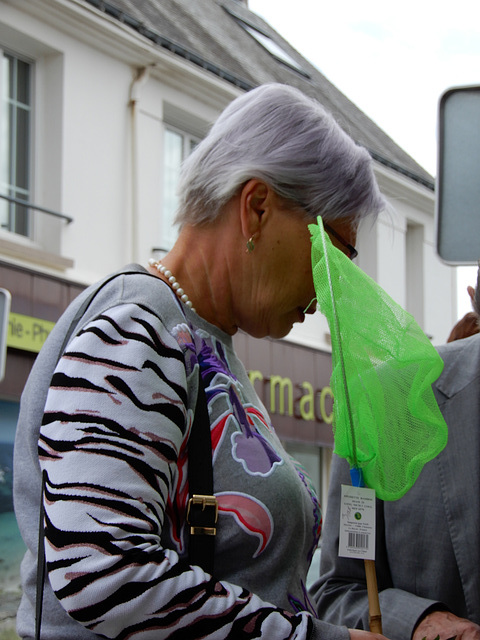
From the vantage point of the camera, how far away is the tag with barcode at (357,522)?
1.79 m

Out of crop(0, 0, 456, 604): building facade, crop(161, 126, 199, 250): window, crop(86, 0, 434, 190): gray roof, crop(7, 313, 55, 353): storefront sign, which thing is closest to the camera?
crop(7, 313, 55, 353): storefront sign

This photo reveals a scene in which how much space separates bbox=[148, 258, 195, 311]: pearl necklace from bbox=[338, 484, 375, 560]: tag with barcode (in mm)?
452

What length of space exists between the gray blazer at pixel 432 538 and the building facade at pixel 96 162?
20.7 ft

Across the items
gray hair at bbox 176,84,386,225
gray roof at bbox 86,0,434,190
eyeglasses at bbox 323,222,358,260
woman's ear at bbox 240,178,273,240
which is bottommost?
eyeglasses at bbox 323,222,358,260

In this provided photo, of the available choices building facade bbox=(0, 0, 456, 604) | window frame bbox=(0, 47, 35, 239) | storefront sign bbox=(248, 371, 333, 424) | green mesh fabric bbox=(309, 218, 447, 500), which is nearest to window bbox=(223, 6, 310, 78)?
building facade bbox=(0, 0, 456, 604)

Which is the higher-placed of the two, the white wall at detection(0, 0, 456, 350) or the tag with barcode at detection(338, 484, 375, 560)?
the white wall at detection(0, 0, 456, 350)

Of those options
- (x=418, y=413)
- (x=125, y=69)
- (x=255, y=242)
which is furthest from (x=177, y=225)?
(x=125, y=69)

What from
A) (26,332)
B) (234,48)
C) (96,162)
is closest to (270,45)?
(234,48)

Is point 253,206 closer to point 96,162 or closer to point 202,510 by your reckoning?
point 202,510

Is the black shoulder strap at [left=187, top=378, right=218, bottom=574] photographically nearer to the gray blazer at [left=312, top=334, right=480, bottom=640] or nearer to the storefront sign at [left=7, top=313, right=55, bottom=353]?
the gray blazer at [left=312, top=334, right=480, bottom=640]

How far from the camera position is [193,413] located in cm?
167

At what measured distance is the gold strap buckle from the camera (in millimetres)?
1619

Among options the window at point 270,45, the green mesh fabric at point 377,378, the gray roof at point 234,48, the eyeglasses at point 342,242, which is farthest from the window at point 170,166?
the green mesh fabric at point 377,378

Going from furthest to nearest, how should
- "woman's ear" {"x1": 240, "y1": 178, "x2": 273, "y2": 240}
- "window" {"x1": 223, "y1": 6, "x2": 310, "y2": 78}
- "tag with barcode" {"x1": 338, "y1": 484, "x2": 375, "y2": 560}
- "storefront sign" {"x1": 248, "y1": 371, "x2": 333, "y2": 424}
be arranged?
1. "window" {"x1": 223, "y1": 6, "x2": 310, "y2": 78}
2. "storefront sign" {"x1": 248, "y1": 371, "x2": 333, "y2": 424}
3. "woman's ear" {"x1": 240, "y1": 178, "x2": 273, "y2": 240}
4. "tag with barcode" {"x1": 338, "y1": 484, "x2": 375, "y2": 560}
